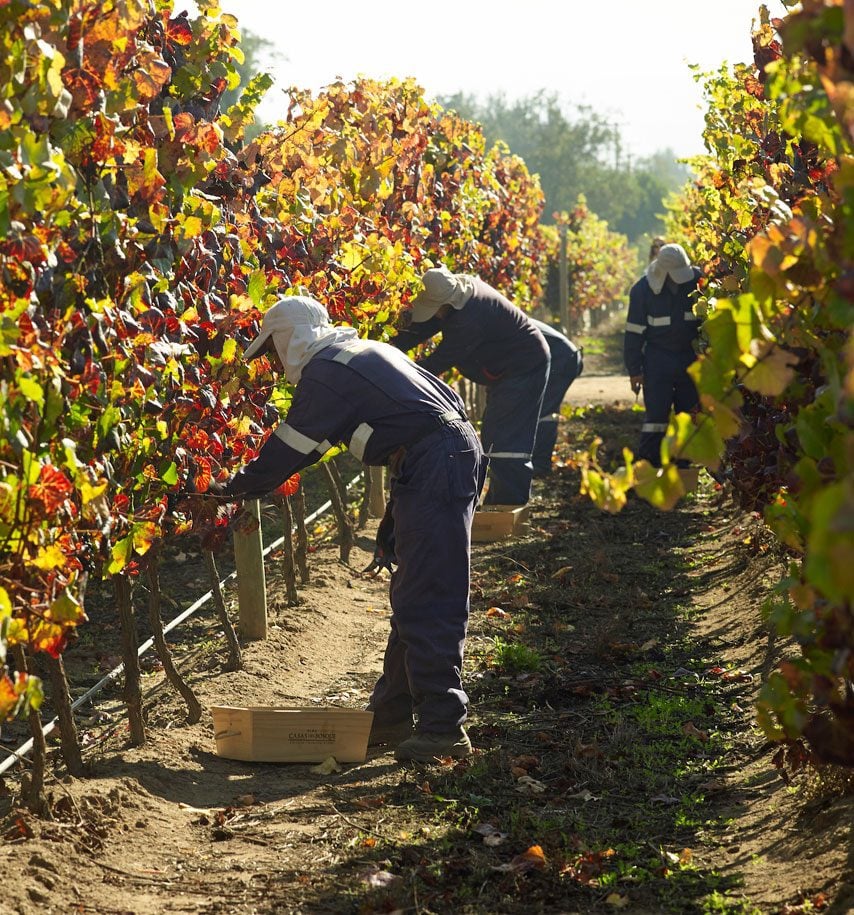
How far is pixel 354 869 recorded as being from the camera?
392 cm

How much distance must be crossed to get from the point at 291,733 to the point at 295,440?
Result: 47.0 inches

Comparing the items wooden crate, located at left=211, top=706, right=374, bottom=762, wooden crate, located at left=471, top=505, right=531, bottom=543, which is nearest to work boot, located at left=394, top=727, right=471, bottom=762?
wooden crate, located at left=211, top=706, right=374, bottom=762

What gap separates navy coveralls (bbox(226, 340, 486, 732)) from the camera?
489 centimetres

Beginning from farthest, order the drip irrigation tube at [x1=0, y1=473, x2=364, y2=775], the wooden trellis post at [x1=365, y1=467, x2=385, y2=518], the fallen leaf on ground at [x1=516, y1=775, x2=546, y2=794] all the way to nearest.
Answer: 1. the wooden trellis post at [x1=365, y1=467, x2=385, y2=518]
2. the fallen leaf on ground at [x1=516, y1=775, x2=546, y2=794]
3. the drip irrigation tube at [x1=0, y1=473, x2=364, y2=775]

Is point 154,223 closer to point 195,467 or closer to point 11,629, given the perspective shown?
point 195,467

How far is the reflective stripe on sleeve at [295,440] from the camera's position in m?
4.74

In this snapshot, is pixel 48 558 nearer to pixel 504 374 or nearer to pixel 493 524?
pixel 493 524

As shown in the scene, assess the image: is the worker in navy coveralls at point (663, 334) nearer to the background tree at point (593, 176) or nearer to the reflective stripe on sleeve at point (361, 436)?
the reflective stripe on sleeve at point (361, 436)

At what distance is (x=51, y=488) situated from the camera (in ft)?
10.7

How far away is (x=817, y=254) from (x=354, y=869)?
7.83ft

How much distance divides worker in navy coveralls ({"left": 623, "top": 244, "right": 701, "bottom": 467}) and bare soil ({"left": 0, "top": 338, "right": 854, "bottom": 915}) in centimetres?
325

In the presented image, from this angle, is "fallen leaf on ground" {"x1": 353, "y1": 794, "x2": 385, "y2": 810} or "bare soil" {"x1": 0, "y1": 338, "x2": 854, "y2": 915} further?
"fallen leaf on ground" {"x1": 353, "y1": 794, "x2": 385, "y2": 810}

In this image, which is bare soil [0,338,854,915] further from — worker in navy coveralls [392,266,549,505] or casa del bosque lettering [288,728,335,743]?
worker in navy coveralls [392,266,549,505]

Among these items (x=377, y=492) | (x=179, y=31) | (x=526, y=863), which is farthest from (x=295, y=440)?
(x=377, y=492)
